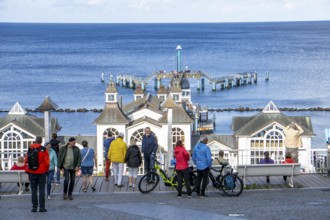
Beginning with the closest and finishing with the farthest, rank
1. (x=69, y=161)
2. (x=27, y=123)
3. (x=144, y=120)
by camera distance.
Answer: (x=69, y=161), (x=27, y=123), (x=144, y=120)

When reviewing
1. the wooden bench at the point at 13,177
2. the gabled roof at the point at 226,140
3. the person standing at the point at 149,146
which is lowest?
the wooden bench at the point at 13,177

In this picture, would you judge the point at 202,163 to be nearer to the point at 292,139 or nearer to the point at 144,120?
the point at 292,139

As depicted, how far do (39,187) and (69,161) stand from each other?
1470 millimetres

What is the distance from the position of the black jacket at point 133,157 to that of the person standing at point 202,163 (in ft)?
5.66

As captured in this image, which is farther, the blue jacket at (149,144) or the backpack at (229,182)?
the blue jacket at (149,144)

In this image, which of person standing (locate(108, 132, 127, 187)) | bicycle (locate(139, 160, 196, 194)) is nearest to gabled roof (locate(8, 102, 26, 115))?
person standing (locate(108, 132, 127, 187))

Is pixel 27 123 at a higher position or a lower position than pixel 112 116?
lower

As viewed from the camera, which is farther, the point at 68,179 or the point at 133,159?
the point at 133,159

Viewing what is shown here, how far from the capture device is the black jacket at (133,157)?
20922 mm

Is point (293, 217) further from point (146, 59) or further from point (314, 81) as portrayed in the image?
point (146, 59)

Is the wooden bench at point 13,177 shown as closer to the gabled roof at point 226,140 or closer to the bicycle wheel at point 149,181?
the bicycle wheel at point 149,181

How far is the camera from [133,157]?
20.9 metres

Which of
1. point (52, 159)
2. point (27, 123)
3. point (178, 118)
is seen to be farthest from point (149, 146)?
point (178, 118)

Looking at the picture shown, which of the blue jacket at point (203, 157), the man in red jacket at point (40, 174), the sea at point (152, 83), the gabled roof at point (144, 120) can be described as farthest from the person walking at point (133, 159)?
the sea at point (152, 83)
